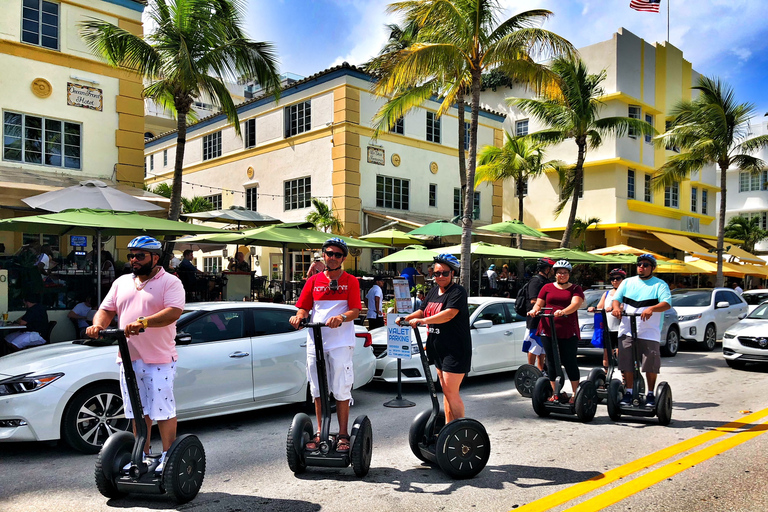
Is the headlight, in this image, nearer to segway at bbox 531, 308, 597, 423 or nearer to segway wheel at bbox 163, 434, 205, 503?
segway wheel at bbox 163, 434, 205, 503

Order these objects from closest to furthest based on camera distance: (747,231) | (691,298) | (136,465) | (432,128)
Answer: (136,465), (691,298), (432,128), (747,231)

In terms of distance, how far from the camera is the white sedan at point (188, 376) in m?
5.54

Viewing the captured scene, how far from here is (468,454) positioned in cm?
492

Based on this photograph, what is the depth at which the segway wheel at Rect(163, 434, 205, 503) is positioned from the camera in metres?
4.23

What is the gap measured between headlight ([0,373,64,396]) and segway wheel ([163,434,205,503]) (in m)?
1.99

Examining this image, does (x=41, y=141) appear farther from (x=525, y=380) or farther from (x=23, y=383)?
(x=525, y=380)

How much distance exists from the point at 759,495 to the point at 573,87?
56.2 ft

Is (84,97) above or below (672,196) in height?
above

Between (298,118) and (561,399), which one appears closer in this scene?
(561,399)

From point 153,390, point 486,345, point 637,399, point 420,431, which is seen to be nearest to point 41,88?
point 486,345

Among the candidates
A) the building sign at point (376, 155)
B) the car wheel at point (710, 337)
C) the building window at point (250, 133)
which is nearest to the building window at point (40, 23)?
the building window at point (250, 133)

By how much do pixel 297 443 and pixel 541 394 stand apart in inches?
125

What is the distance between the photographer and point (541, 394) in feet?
22.7

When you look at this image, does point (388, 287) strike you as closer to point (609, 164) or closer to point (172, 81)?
point (172, 81)
